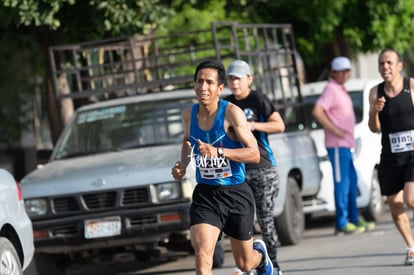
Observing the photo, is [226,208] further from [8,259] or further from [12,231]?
[12,231]

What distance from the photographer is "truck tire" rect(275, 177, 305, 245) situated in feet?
43.2

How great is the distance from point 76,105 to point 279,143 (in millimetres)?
4450

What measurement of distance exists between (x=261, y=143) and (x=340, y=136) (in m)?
3.65

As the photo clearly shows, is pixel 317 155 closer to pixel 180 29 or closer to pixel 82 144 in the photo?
pixel 82 144

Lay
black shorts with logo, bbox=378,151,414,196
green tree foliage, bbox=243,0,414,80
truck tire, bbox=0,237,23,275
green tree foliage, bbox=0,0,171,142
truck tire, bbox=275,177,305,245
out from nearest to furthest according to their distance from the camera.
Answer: truck tire, bbox=0,237,23,275 → black shorts with logo, bbox=378,151,414,196 → truck tire, bbox=275,177,305,245 → green tree foliage, bbox=0,0,171,142 → green tree foliage, bbox=243,0,414,80

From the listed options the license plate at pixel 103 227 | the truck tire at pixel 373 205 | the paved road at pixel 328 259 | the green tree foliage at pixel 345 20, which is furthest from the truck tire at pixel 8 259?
the green tree foliage at pixel 345 20

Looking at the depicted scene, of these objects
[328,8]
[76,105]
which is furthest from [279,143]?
[328,8]

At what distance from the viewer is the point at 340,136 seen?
1396cm

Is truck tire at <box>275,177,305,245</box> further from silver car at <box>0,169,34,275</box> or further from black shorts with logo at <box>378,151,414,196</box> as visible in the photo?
silver car at <box>0,169,34,275</box>

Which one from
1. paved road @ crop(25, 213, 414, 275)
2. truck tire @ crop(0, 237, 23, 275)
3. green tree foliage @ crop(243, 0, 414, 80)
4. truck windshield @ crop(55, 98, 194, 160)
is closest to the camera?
truck tire @ crop(0, 237, 23, 275)

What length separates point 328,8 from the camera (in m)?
20.4

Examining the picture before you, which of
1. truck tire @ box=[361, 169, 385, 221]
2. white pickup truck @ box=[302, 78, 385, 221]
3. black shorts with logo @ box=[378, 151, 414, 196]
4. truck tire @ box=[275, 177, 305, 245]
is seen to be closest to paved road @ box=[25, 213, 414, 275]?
truck tire @ box=[275, 177, 305, 245]

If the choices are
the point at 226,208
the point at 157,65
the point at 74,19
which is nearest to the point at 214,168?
the point at 226,208

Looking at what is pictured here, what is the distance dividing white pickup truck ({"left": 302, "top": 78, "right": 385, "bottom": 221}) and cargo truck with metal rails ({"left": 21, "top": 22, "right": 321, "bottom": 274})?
0.43 metres
